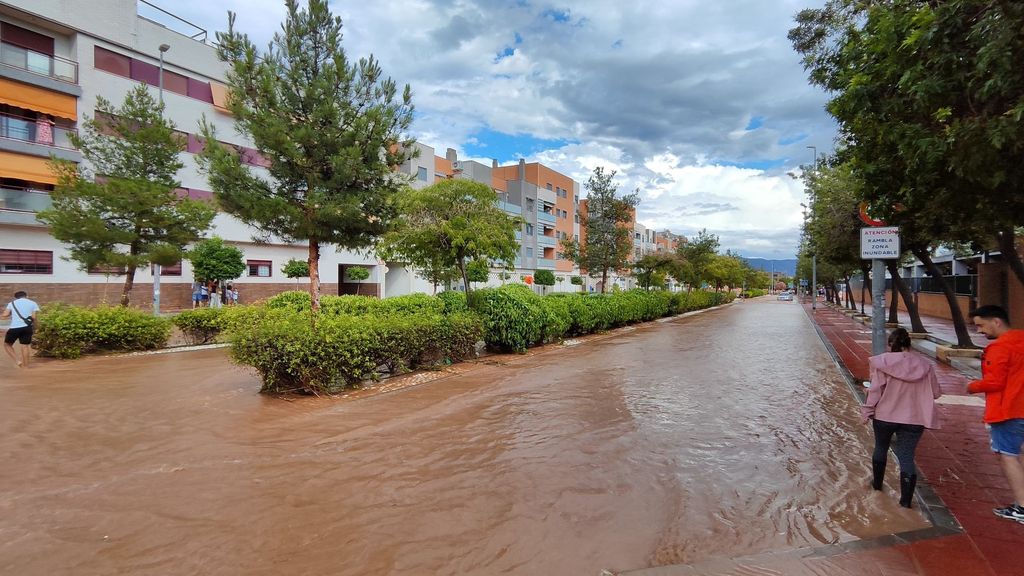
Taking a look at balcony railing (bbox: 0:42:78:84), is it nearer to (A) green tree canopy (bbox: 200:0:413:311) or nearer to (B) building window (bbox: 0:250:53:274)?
(B) building window (bbox: 0:250:53:274)

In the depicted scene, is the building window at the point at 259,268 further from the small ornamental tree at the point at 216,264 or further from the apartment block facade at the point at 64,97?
the small ornamental tree at the point at 216,264

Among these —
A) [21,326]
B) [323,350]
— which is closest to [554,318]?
[323,350]

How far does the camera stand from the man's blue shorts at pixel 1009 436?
3.62 meters

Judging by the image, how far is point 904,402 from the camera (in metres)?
3.96

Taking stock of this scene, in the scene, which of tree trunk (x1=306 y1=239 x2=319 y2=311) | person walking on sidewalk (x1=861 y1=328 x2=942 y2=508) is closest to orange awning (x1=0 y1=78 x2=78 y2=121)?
tree trunk (x1=306 y1=239 x2=319 y2=311)

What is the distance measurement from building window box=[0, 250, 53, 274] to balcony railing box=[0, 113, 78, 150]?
433cm

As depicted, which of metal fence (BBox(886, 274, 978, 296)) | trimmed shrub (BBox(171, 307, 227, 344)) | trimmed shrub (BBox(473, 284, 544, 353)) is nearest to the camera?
trimmed shrub (BBox(473, 284, 544, 353))

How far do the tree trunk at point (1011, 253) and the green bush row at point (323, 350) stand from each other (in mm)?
8672

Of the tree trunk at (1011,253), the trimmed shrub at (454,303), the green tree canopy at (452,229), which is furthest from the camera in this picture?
the trimmed shrub at (454,303)

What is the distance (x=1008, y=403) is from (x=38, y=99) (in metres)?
29.0

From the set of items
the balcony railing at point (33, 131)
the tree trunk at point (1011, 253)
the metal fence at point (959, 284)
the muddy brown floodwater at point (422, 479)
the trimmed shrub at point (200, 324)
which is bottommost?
the muddy brown floodwater at point (422, 479)

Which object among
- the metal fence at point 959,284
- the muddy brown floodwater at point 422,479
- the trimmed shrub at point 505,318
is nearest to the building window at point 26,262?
the muddy brown floodwater at point 422,479

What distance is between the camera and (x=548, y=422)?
21.2 ft

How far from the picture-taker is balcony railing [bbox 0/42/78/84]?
65.7 ft
